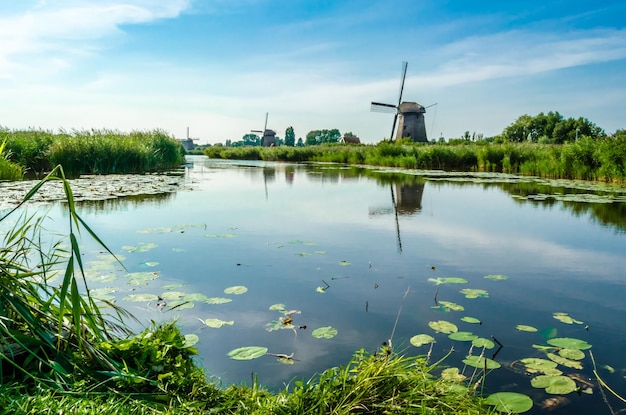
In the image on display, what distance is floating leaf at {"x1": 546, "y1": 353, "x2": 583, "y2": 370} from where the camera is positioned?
2.44 m

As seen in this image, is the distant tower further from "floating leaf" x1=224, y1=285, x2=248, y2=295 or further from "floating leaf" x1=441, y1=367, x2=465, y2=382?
"floating leaf" x1=441, y1=367, x2=465, y2=382

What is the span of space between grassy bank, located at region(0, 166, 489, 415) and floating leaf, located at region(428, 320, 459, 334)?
2.36ft

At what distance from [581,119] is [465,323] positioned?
6238cm

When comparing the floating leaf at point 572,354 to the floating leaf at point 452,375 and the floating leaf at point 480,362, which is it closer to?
the floating leaf at point 480,362

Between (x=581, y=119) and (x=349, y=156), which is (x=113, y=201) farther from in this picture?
(x=581, y=119)

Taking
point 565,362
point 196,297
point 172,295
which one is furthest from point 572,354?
point 172,295

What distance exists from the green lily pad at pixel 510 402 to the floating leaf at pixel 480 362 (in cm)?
26

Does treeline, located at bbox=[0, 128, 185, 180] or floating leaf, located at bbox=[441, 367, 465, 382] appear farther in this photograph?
treeline, located at bbox=[0, 128, 185, 180]

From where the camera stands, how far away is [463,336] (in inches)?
109

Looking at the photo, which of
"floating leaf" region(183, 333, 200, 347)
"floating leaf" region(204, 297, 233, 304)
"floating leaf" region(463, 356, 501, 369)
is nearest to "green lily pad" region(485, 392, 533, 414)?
"floating leaf" region(463, 356, 501, 369)

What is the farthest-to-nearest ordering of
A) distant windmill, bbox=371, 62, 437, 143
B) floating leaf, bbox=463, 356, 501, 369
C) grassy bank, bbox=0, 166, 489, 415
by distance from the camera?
1. distant windmill, bbox=371, 62, 437, 143
2. floating leaf, bbox=463, 356, 501, 369
3. grassy bank, bbox=0, 166, 489, 415

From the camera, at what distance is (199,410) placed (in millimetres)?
1848

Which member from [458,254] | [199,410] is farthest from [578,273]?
[199,410]

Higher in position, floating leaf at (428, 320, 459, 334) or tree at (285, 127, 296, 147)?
tree at (285, 127, 296, 147)
